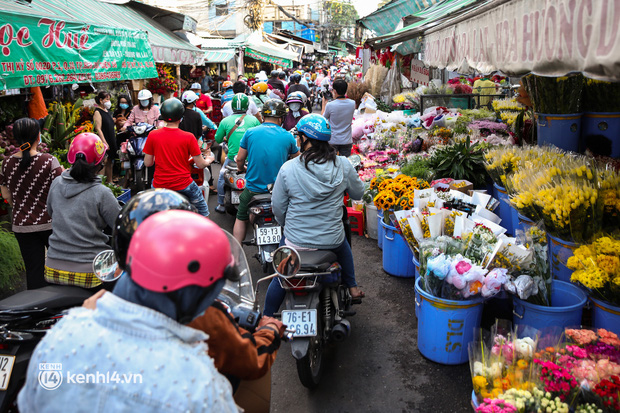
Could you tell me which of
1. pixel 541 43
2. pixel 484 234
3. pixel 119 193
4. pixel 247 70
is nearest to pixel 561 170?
pixel 484 234

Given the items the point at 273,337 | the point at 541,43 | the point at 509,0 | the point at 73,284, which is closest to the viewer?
the point at 273,337

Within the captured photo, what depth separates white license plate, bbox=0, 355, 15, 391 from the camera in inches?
105

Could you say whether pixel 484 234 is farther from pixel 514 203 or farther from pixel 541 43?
pixel 541 43

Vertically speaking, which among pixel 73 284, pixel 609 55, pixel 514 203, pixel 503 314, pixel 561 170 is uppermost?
pixel 609 55

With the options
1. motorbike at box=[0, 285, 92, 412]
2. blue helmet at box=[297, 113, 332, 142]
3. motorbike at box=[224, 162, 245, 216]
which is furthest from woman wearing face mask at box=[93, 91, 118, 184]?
motorbike at box=[0, 285, 92, 412]

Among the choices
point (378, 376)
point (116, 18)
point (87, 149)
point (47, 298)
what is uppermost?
point (116, 18)

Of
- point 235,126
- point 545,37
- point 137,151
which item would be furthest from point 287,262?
point 137,151

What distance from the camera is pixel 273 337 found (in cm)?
220

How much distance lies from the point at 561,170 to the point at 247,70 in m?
28.7

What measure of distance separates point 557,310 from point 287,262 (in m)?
2.07

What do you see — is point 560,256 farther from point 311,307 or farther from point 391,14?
point 391,14

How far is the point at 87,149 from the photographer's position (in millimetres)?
3361

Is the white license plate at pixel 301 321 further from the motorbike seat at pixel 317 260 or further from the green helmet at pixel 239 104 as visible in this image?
the green helmet at pixel 239 104

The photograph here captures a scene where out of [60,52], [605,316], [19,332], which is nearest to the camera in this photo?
[19,332]
